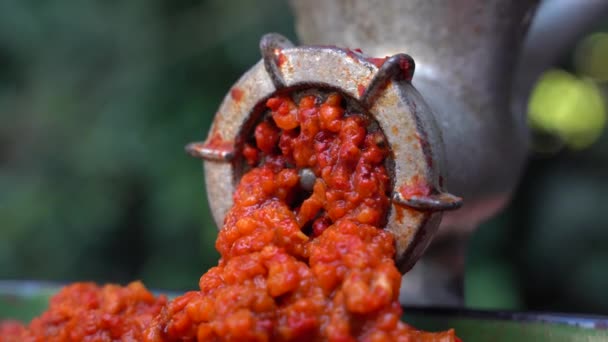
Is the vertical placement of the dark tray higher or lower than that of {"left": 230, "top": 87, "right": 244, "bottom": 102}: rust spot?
lower

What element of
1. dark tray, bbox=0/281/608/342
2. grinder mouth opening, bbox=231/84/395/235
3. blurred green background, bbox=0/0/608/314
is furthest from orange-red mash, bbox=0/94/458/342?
blurred green background, bbox=0/0/608/314

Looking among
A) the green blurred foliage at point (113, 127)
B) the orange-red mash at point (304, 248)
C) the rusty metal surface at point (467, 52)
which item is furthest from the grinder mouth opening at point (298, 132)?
the green blurred foliage at point (113, 127)

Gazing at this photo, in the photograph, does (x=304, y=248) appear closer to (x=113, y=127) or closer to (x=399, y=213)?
(x=399, y=213)

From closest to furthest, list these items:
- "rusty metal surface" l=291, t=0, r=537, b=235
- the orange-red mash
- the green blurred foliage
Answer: the orange-red mash, "rusty metal surface" l=291, t=0, r=537, b=235, the green blurred foliage

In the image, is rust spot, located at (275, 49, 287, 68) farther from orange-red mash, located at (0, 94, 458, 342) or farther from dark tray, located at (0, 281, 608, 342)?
dark tray, located at (0, 281, 608, 342)

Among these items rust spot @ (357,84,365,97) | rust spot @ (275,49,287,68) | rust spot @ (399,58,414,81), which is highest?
rust spot @ (275,49,287,68)

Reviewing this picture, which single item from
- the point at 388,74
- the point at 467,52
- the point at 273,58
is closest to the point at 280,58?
the point at 273,58
